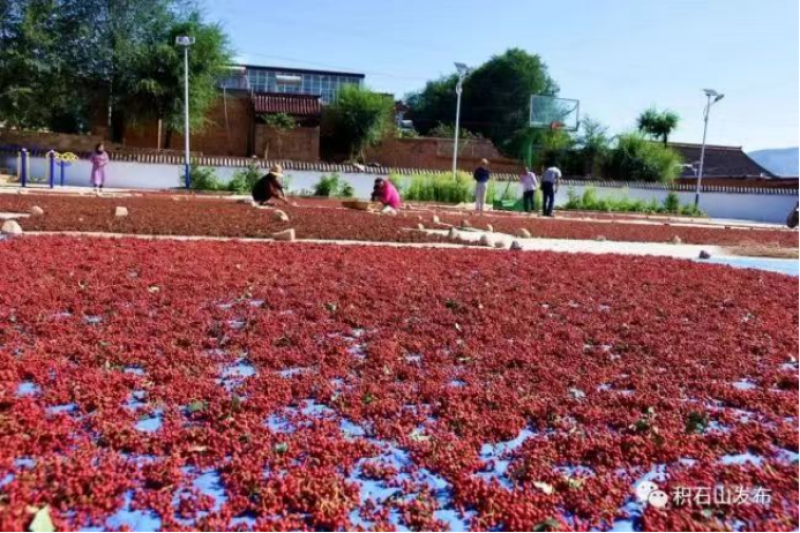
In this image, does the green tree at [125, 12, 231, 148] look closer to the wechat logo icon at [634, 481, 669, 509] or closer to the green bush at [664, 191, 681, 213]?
the green bush at [664, 191, 681, 213]

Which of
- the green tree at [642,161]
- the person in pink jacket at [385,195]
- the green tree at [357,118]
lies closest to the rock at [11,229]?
the person in pink jacket at [385,195]

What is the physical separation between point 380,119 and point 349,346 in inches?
1444

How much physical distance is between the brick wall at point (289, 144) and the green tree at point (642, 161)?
19.1 metres

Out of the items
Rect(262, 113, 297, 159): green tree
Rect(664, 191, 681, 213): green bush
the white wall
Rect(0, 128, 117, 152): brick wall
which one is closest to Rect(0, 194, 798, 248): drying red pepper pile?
the white wall

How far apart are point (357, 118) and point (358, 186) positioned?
10.9 metres

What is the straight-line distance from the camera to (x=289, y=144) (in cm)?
3841

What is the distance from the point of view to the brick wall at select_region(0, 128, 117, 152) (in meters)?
32.0

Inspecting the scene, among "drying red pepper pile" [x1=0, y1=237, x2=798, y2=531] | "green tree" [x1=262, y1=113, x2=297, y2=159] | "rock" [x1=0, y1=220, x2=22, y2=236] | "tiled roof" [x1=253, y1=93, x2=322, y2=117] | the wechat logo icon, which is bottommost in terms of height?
the wechat logo icon

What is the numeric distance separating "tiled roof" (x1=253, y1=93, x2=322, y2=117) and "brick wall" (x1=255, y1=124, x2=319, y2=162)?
4.21 feet

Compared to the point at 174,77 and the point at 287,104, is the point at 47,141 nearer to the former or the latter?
the point at 174,77

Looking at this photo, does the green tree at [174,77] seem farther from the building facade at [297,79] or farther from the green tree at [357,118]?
the building facade at [297,79]

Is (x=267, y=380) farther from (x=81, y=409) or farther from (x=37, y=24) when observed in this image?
(x=37, y=24)

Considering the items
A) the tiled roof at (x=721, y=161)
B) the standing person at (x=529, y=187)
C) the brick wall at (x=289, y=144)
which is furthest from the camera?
the tiled roof at (x=721, y=161)

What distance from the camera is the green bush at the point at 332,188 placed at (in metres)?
28.4
